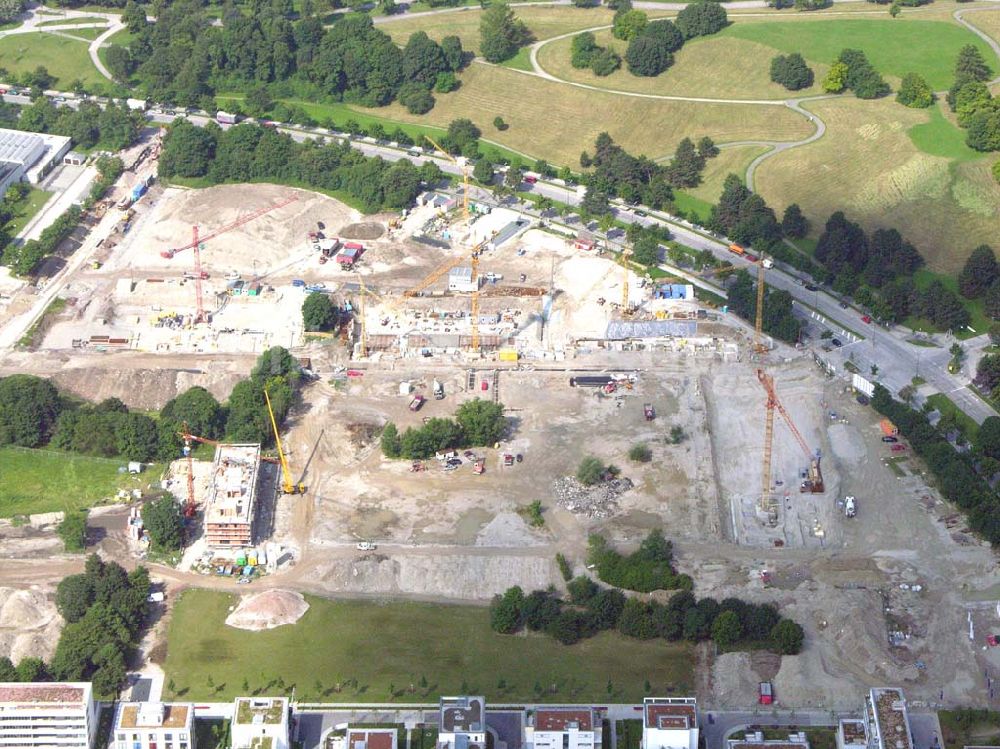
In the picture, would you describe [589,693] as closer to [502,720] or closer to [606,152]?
[502,720]

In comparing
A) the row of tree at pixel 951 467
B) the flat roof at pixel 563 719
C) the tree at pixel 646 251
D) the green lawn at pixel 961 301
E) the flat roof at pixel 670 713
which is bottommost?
the flat roof at pixel 563 719

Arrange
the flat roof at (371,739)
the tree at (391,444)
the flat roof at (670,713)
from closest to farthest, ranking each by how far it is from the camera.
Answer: the flat roof at (371,739)
the flat roof at (670,713)
the tree at (391,444)

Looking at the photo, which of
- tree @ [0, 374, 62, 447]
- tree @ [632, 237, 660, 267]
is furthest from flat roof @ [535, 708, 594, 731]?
tree @ [632, 237, 660, 267]

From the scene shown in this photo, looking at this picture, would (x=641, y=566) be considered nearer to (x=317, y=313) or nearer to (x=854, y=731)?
(x=854, y=731)

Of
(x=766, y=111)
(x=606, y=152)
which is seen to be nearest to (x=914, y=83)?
(x=766, y=111)

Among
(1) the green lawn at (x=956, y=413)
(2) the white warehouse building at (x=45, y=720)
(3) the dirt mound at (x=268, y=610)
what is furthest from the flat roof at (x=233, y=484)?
(1) the green lawn at (x=956, y=413)

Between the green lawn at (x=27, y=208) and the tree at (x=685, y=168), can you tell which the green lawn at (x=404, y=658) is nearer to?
the green lawn at (x=27, y=208)
